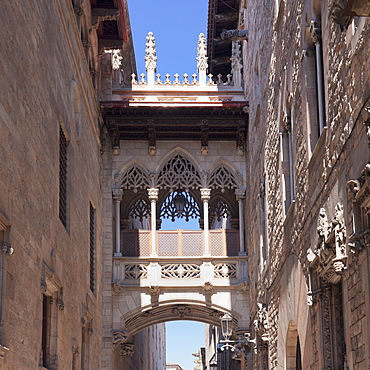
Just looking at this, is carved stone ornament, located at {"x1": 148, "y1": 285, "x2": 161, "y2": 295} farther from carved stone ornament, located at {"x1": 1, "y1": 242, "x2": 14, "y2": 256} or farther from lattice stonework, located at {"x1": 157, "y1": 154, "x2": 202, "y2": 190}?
carved stone ornament, located at {"x1": 1, "y1": 242, "x2": 14, "y2": 256}

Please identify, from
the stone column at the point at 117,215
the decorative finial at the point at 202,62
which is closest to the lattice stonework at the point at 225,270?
the stone column at the point at 117,215

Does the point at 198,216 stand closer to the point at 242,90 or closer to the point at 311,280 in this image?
the point at 242,90

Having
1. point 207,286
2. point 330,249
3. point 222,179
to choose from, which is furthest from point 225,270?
point 330,249

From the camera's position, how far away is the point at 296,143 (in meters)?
12.5

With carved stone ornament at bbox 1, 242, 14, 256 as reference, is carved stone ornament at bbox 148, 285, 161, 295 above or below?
above

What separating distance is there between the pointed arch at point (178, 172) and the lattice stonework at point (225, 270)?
2280mm

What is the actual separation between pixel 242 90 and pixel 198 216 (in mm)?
3980

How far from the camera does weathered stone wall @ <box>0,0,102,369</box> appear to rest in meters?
10.1

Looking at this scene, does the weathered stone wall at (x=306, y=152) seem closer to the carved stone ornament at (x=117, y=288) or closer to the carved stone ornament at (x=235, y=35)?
the carved stone ornament at (x=235, y=35)

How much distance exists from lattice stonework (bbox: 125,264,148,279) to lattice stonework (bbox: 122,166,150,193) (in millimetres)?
2096

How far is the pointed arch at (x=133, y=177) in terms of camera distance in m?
22.1

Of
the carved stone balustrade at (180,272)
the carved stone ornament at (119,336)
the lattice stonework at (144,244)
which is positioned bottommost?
the carved stone ornament at (119,336)

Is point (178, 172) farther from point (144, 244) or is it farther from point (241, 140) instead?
point (144, 244)

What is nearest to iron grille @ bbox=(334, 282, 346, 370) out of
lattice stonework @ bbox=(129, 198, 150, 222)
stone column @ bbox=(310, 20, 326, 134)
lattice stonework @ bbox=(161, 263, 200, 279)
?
stone column @ bbox=(310, 20, 326, 134)
